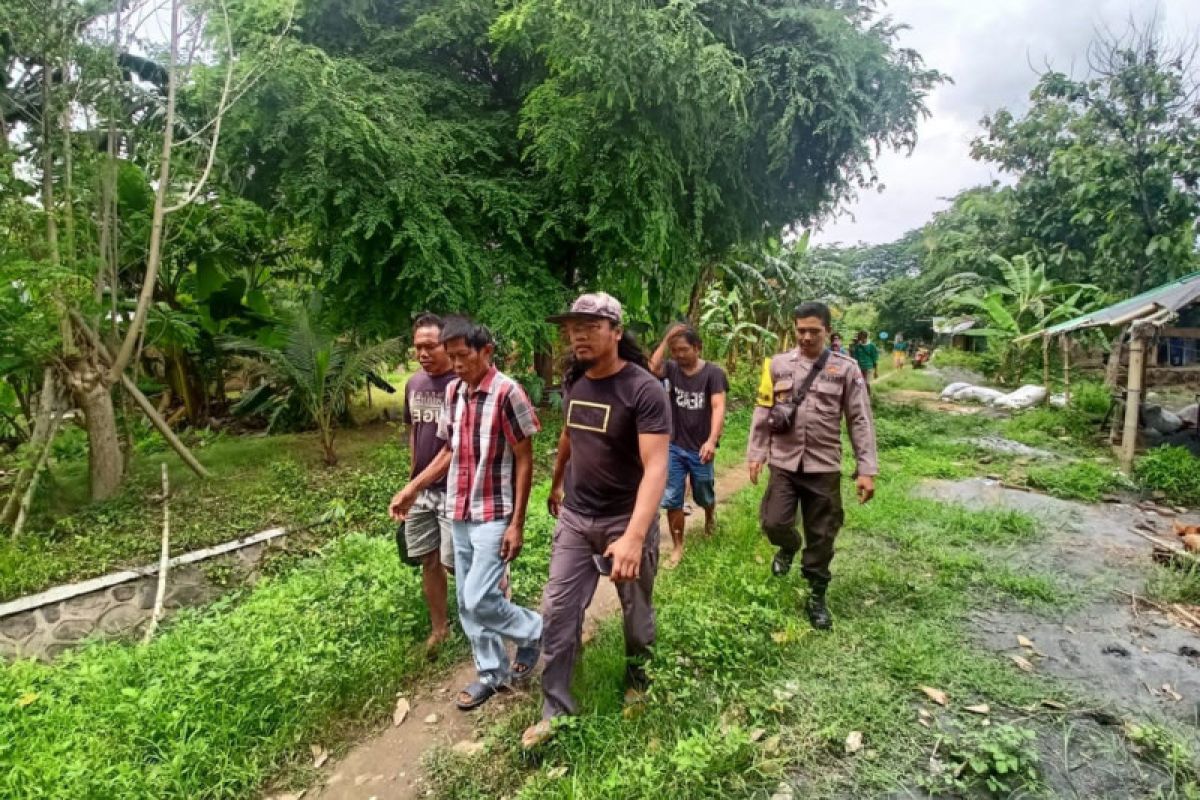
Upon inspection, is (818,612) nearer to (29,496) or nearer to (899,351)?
(29,496)

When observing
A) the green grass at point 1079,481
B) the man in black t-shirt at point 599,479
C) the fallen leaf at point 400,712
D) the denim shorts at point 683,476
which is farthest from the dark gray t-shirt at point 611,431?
the green grass at point 1079,481

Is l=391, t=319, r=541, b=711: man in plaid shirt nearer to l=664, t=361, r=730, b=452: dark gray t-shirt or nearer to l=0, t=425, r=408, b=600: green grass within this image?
l=664, t=361, r=730, b=452: dark gray t-shirt

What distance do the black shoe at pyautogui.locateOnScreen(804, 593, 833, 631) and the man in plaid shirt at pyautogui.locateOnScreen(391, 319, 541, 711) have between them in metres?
1.67

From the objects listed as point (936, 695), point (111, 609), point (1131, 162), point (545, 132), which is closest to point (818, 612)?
point (936, 695)

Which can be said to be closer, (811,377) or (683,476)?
(811,377)

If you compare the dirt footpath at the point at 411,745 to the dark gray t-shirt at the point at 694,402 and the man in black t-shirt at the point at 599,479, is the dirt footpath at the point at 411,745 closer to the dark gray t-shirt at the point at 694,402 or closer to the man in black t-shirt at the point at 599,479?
the man in black t-shirt at the point at 599,479

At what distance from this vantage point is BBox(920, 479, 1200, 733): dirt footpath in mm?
2881

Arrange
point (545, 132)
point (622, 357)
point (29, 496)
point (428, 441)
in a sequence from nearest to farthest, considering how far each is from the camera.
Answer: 1. point (622, 357)
2. point (428, 441)
3. point (29, 496)
4. point (545, 132)

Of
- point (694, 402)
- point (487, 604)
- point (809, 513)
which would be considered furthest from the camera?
point (694, 402)

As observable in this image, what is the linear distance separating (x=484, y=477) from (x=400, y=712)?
133 centimetres

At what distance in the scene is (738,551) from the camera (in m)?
4.54

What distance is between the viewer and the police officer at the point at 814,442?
3.44 m

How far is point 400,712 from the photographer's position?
10.2 feet

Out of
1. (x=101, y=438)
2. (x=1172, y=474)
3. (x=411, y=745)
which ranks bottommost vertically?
(x=411, y=745)
